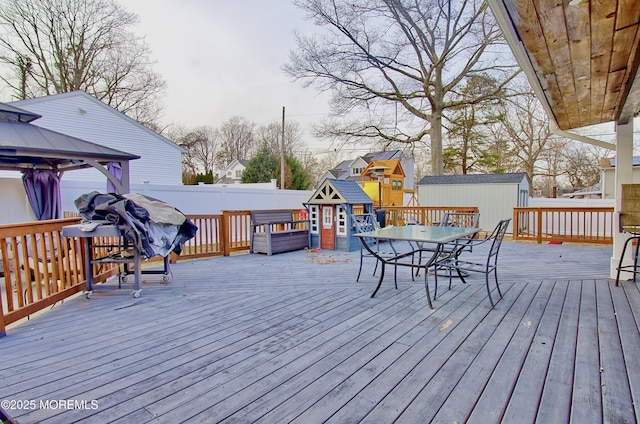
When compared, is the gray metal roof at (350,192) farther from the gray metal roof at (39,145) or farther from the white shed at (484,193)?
the white shed at (484,193)

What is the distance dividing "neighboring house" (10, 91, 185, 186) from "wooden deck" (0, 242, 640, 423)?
32.1 ft

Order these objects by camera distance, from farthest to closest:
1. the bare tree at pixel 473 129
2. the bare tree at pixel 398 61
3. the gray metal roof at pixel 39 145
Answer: the bare tree at pixel 473 129 → the bare tree at pixel 398 61 → the gray metal roof at pixel 39 145

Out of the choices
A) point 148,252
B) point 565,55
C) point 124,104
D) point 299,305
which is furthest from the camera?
point 124,104

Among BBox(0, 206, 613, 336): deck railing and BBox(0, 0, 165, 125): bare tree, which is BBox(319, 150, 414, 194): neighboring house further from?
BBox(0, 206, 613, 336): deck railing

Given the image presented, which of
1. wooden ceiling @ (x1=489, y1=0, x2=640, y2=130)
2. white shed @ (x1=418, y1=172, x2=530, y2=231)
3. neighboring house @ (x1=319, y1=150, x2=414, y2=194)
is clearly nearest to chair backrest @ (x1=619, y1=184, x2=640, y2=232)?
wooden ceiling @ (x1=489, y1=0, x2=640, y2=130)

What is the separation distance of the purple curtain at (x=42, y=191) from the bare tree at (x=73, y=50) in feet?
41.4

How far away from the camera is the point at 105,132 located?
1173 centimetres

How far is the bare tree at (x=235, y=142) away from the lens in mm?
32406

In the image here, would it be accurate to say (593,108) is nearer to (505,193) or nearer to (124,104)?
(505,193)

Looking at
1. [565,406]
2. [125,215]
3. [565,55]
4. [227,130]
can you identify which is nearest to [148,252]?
[125,215]

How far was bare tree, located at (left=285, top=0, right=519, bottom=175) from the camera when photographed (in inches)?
513

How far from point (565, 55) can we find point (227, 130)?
107 feet

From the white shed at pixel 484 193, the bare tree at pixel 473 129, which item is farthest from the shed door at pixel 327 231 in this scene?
the bare tree at pixel 473 129

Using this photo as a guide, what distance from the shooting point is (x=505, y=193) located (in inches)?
448
